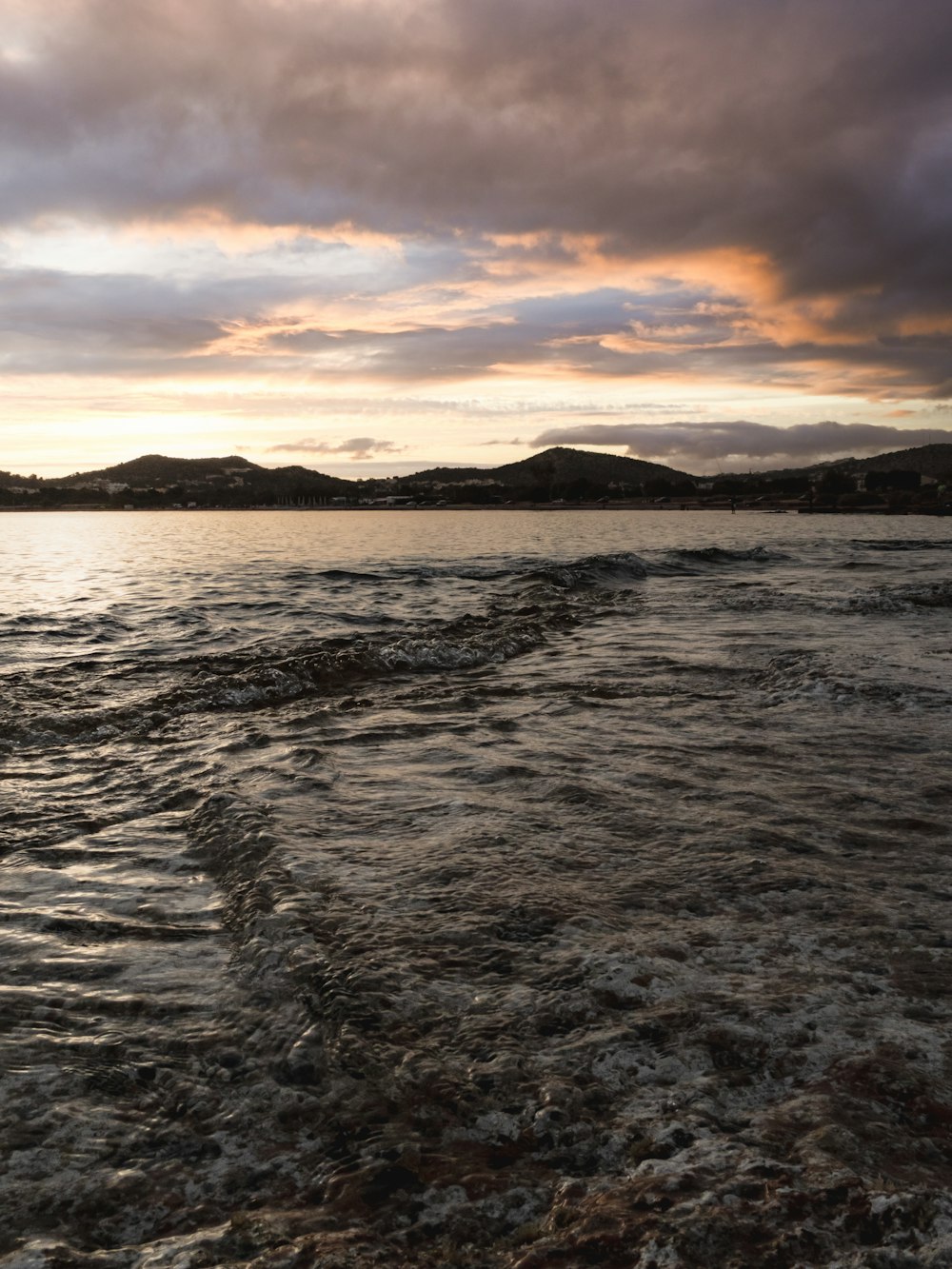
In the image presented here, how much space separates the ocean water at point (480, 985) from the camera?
257 cm

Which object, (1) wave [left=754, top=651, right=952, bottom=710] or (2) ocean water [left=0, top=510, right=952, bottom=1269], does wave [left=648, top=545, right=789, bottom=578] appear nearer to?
(1) wave [left=754, top=651, right=952, bottom=710]

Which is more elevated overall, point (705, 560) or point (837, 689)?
point (705, 560)

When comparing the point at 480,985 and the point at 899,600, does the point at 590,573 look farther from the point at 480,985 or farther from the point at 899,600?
the point at 480,985

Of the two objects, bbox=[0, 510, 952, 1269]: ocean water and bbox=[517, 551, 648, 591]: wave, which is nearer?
bbox=[0, 510, 952, 1269]: ocean water

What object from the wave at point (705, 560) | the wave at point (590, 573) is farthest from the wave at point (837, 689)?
the wave at point (705, 560)

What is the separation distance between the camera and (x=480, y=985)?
3863mm

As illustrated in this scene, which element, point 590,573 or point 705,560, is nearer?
point 590,573

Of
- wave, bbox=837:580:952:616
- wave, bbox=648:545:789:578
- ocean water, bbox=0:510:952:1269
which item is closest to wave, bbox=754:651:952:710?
ocean water, bbox=0:510:952:1269

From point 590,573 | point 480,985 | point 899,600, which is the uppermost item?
point 590,573

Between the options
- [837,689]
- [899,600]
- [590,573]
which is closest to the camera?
[837,689]

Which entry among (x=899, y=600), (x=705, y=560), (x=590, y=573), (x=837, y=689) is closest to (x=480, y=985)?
(x=837, y=689)

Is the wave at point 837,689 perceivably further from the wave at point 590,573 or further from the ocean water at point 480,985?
the wave at point 590,573

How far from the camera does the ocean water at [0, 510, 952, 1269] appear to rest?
8.43ft

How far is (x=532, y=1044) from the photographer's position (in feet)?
11.2
